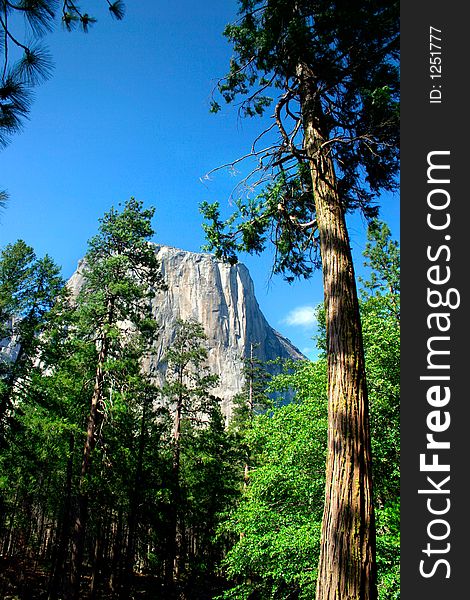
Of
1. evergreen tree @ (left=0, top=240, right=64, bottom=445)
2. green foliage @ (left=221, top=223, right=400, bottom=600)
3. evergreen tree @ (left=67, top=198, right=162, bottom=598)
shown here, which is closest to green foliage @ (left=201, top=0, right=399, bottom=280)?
green foliage @ (left=221, top=223, right=400, bottom=600)

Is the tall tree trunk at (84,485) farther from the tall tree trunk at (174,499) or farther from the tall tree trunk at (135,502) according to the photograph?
the tall tree trunk at (174,499)

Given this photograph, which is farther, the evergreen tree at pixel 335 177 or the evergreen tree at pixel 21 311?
the evergreen tree at pixel 21 311

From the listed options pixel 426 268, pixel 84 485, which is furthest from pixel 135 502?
pixel 426 268

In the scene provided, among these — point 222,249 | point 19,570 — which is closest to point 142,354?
point 222,249

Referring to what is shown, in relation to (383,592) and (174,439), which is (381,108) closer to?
(383,592)

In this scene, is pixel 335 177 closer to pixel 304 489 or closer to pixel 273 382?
pixel 304 489

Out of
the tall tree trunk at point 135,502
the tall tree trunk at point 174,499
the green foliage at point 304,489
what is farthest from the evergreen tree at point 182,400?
the green foliage at point 304,489

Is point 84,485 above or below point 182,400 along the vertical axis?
below

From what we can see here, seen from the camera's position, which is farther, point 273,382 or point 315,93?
point 273,382
